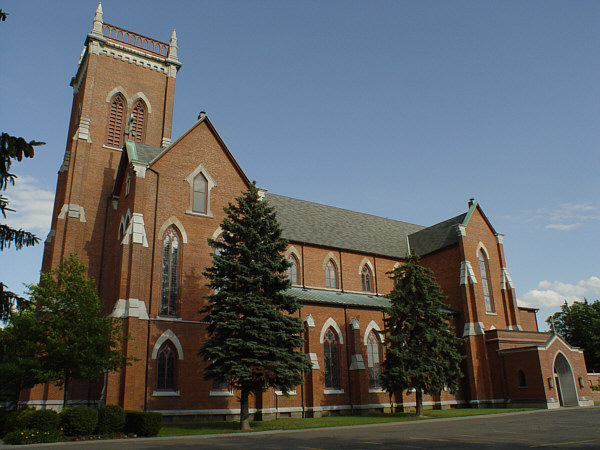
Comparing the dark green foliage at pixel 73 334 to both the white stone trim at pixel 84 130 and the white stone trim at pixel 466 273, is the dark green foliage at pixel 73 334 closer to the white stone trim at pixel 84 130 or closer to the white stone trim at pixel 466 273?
the white stone trim at pixel 84 130

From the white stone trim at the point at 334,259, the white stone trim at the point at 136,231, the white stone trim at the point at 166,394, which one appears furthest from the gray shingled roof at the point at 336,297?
the white stone trim at the point at 136,231

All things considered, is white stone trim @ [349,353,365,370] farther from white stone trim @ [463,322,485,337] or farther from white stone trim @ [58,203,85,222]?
white stone trim @ [58,203,85,222]

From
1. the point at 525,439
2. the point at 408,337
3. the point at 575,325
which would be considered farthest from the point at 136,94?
the point at 575,325

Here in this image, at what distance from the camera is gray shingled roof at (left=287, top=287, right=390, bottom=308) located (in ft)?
102

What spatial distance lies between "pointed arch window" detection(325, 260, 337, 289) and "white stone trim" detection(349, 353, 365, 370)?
635 cm

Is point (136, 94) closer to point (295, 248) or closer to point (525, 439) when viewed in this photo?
point (295, 248)

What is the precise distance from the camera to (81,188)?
3025 cm

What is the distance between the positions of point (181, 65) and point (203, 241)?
16.9 metres

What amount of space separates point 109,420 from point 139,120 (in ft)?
72.2

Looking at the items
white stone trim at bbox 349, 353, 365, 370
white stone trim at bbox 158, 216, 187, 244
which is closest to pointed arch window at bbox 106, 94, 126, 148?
white stone trim at bbox 158, 216, 187, 244

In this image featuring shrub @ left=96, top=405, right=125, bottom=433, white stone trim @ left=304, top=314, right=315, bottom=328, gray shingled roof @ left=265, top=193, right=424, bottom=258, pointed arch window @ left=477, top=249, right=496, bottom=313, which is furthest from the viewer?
pointed arch window @ left=477, top=249, right=496, bottom=313

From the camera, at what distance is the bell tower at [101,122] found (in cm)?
2934

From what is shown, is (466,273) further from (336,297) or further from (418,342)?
(336,297)

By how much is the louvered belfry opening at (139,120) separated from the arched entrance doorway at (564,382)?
33.3 meters
